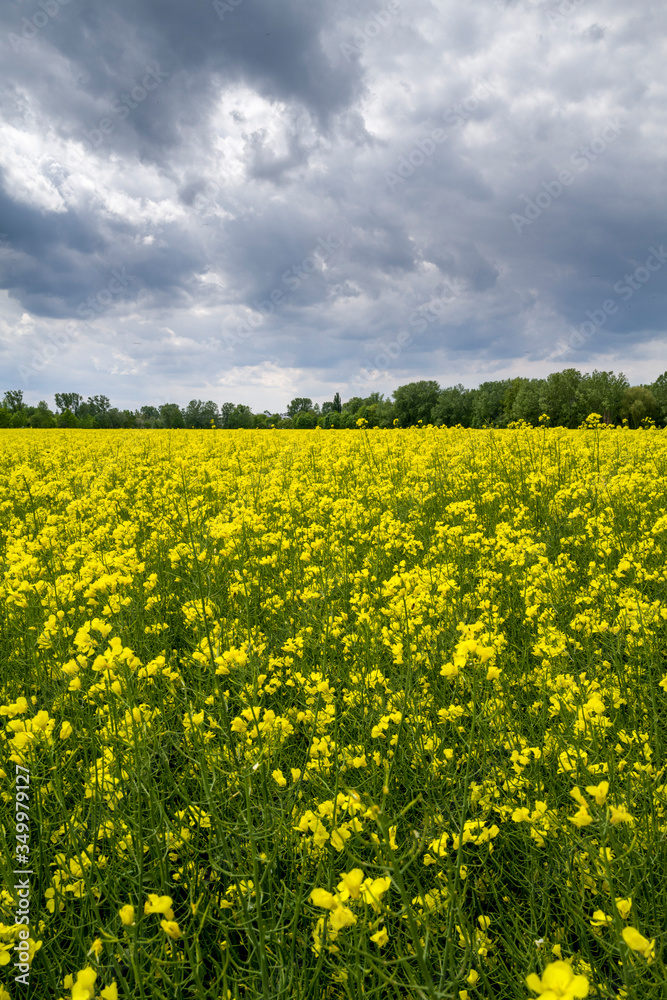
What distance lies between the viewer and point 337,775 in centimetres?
137

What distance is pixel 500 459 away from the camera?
8.26 metres

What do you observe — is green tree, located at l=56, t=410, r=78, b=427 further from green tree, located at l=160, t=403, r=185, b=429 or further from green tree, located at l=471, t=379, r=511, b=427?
green tree, located at l=471, t=379, r=511, b=427

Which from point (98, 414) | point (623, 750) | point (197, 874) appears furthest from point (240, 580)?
point (98, 414)

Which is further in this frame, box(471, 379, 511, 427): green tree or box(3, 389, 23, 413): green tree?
box(3, 389, 23, 413): green tree

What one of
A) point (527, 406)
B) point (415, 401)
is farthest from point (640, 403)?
point (415, 401)

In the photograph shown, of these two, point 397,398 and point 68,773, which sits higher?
point 397,398

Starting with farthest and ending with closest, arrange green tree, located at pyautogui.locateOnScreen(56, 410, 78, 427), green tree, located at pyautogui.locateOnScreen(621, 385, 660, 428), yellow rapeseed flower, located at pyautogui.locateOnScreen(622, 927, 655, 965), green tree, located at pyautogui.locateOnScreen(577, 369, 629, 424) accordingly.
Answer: green tree, located at pyautogui.locateOnScreen(56, 410, 78, 427) < green tree, located at pyautogui.locateOnScreen(621, 385, 660, 428) < green tree, located at pyautogui.locateOnScreen(577, 369, 629, 424) < yellow rapeseed flower, located at pyautogui.locateOnScreen(622, 927, 655, 965)

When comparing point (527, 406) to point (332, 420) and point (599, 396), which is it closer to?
point (599, 396)

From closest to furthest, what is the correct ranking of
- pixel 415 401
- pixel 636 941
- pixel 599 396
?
pixel 636 941
pixel 599 396
pixel 415 401

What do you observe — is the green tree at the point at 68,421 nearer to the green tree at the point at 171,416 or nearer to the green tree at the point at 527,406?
the green tree at the point at 171,416

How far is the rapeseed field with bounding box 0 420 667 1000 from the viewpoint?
1.36m

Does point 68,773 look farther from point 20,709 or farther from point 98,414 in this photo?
point 98,414

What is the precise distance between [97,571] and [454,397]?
114ft

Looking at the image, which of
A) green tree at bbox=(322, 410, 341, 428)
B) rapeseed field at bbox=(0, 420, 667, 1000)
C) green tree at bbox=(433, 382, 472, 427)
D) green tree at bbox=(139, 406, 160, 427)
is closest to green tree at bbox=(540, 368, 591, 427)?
green tree at bbox=(433, 382, 472, 427)
